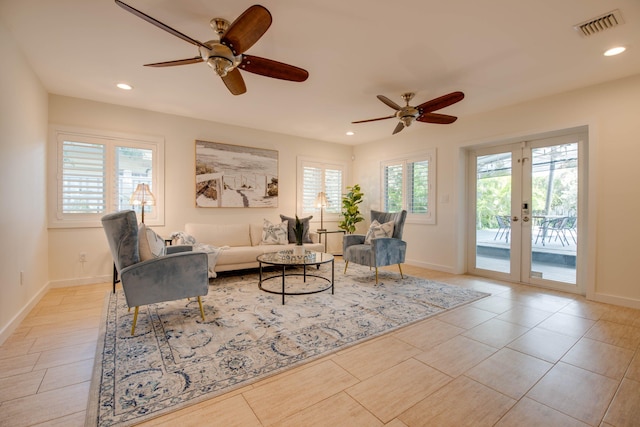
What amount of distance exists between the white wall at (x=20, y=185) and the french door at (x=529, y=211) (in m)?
5.84

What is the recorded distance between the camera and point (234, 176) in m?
5.18

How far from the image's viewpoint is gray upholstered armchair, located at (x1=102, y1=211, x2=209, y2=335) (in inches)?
94.6

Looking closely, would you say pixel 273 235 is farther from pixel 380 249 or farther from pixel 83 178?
pixel 83 178

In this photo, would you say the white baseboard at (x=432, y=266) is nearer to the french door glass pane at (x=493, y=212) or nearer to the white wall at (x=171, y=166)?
the french door glass pane at (x=493, y=212)

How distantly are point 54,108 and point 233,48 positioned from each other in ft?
11.1

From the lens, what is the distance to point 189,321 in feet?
8.98

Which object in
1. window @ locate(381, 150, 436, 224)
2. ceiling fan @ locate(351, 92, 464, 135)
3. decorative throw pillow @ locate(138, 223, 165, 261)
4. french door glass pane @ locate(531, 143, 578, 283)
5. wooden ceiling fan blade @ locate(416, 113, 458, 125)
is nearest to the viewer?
decorative throw pillow @ locate(138, 223, 165, 261)

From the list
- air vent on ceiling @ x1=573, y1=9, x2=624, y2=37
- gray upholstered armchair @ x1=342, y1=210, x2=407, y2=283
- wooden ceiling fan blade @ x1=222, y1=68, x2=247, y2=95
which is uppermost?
air vent on ceiling @ x1=573, y1=9, x2=624, y2=37

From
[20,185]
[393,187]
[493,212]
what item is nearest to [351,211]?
[393,187]

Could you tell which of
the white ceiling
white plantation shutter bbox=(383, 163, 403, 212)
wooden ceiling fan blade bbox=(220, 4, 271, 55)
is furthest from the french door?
wooden ceiling fan blade bbox=(220, 4, 271, 55)

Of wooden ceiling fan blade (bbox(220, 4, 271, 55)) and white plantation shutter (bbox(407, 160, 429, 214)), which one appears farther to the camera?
white plantation shutter (bbox(407, 160, 429, 214))

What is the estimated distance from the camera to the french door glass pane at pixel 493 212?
4445mm

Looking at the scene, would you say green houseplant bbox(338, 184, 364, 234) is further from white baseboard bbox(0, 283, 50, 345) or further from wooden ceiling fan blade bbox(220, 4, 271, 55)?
white baseboard bbox(0, 283, 50, 345)

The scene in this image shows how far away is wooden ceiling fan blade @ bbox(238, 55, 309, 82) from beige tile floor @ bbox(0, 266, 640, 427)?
7.55ft
